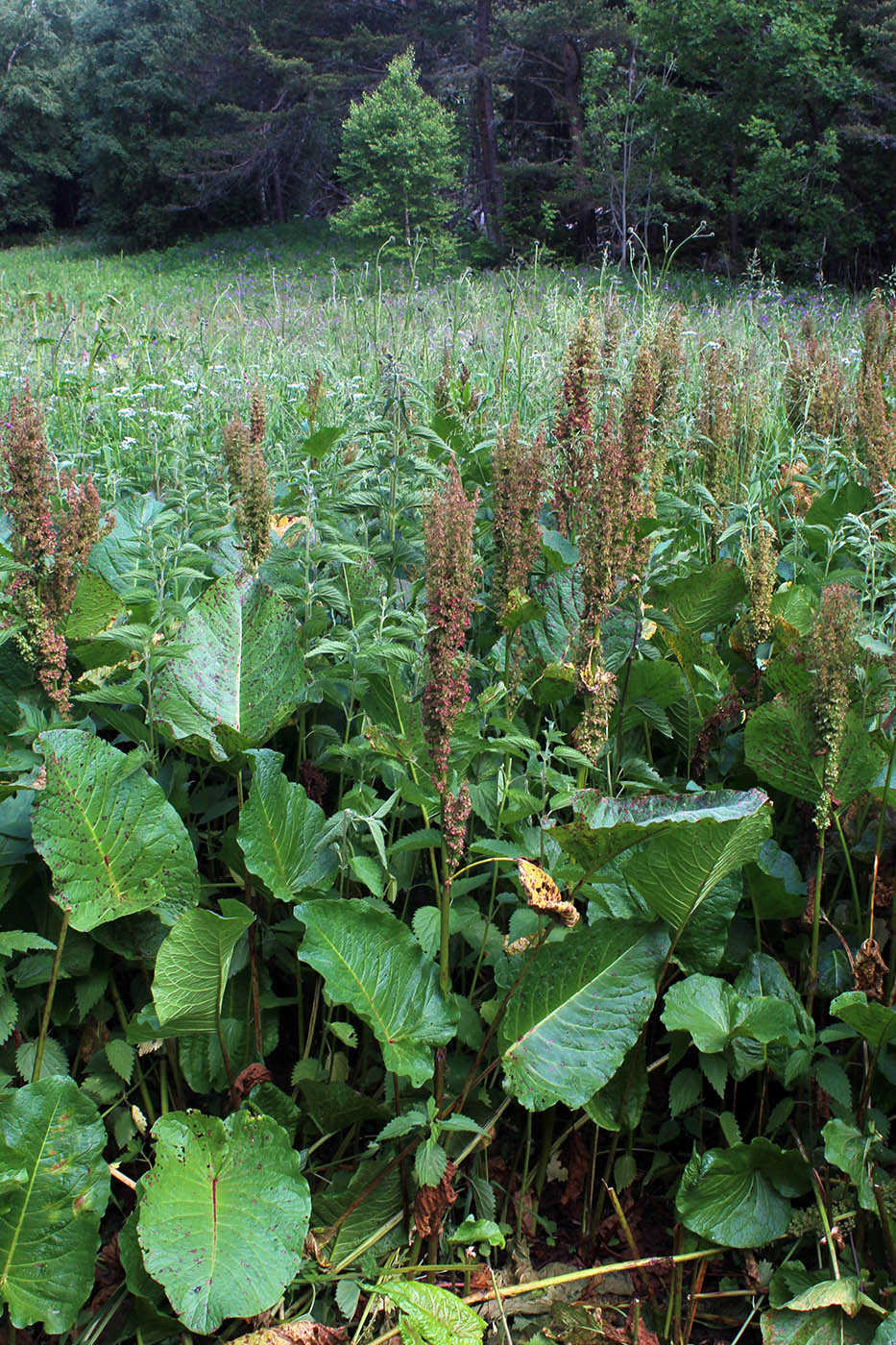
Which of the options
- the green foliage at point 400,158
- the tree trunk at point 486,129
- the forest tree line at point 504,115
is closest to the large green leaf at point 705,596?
the forest tree line at point 504,115

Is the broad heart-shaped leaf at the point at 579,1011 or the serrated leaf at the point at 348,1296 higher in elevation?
the broad heart-shaped leaf at the point at 579,1011

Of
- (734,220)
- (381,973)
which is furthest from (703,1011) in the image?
(734,220)

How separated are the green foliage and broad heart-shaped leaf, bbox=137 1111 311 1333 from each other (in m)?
22.1

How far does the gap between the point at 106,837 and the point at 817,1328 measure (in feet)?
4.49

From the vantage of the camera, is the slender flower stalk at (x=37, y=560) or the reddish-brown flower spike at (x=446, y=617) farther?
the slender flower stalk at (x=37, y=560)

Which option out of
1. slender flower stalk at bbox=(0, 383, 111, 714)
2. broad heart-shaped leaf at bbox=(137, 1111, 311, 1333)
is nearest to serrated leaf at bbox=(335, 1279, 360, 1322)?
broad heart-shaped leaf at bbox=(137, 1111, 311, 1333)

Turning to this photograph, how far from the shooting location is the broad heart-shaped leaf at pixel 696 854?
1.49m

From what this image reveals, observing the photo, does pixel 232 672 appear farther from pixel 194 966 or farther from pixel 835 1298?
pixel 835 1298

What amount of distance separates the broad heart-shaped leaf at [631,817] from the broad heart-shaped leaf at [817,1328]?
2.40ft

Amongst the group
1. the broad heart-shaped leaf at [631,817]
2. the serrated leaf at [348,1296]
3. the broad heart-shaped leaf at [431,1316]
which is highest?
the broad heart-shaped leaf at [631,817]

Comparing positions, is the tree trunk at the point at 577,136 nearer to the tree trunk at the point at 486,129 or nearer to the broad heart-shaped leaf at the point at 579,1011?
the tree trunk at the point at 486,129

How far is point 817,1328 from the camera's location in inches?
58.6

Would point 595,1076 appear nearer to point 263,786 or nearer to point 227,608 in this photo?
point 263,786

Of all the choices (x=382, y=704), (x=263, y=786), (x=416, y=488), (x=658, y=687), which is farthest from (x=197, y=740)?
(x=416, y=488)
